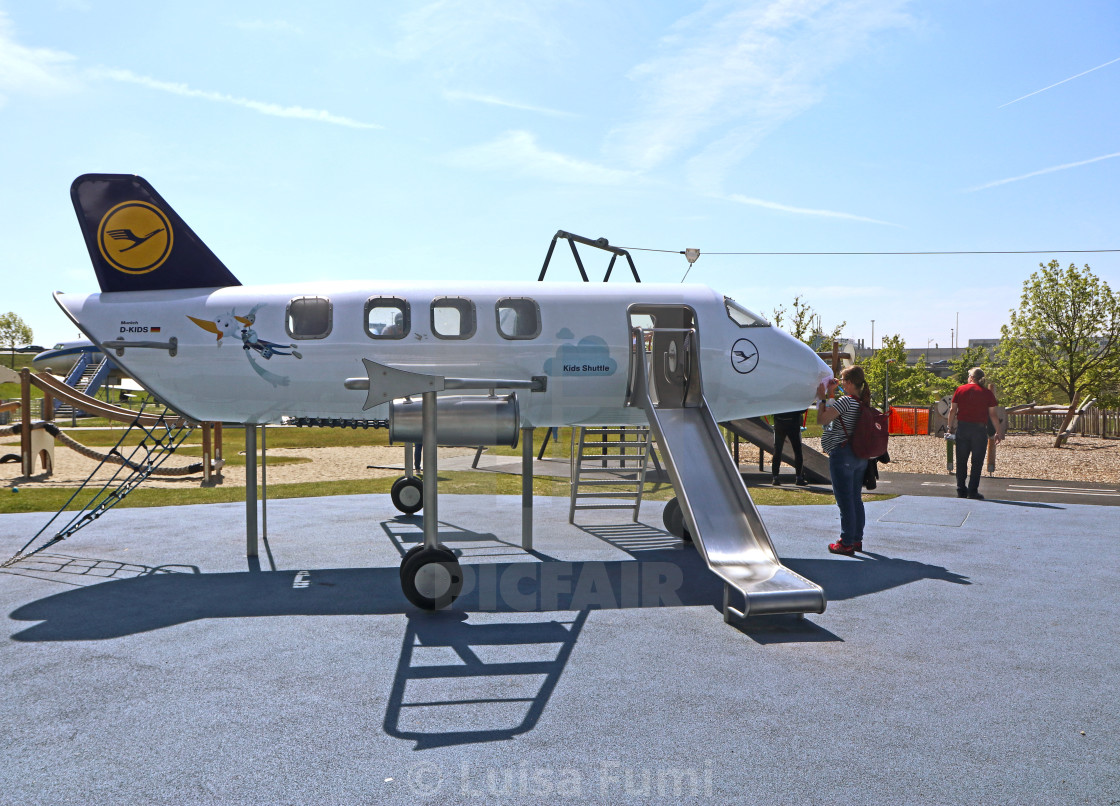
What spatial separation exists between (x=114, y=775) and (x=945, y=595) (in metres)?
7.84

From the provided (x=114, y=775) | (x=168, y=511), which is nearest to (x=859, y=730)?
(x=114, y=775)

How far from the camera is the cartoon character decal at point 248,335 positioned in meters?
9.60

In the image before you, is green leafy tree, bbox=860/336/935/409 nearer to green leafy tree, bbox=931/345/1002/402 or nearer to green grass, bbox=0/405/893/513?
green leafy tree, bbox=931/345/1002/402

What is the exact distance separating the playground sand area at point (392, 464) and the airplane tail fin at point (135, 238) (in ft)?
30.2

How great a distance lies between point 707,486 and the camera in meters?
8.48

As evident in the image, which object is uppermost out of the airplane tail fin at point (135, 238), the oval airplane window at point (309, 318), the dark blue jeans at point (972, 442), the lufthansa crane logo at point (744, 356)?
the airplane tail fin at point (135, 238)

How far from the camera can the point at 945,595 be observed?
8242mm

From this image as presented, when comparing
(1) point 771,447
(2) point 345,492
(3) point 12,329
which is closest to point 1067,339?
(1) point 771,447

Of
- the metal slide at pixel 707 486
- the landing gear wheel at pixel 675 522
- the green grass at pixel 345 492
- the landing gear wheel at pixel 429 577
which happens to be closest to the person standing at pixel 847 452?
the metal slide at pixel 707 486

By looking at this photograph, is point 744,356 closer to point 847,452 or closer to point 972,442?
point 847,452

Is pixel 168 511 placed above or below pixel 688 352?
below

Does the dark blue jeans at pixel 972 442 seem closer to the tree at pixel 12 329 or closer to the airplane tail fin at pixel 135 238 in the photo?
the airplane tail fin at pixel 135 238

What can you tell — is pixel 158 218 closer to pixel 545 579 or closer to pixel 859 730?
pixel 545 579

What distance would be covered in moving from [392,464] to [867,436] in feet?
56.6
